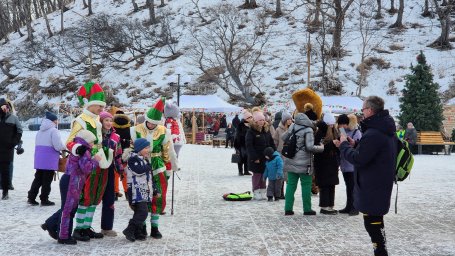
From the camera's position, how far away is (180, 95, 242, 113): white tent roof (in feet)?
103

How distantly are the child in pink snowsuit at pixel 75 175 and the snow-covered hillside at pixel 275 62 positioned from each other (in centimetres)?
3426

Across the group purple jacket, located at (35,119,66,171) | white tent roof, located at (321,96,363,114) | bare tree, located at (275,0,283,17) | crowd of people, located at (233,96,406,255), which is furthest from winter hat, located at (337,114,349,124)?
bare tree, located at (275,0,283,17)

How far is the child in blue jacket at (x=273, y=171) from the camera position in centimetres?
984

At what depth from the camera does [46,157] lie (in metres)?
9.03

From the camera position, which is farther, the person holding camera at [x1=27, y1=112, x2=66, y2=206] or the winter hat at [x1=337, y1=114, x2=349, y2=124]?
the person holding camera at [x1=27, y1=112, x2=66, y2=206]

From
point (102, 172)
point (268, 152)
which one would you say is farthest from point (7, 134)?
point (268, 152)

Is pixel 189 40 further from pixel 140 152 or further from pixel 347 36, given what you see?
pixel 140 152

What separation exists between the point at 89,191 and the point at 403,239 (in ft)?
12.0

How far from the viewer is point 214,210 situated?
29.0ft

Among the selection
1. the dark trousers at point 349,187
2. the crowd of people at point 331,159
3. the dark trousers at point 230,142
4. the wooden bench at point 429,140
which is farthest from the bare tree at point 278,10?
the dark trousers at point 349,187

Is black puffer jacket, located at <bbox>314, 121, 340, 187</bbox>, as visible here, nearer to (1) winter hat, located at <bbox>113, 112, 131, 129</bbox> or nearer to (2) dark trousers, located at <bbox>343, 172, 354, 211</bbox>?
(2) dark trousers, located at <bbox>343, 172, 354, 211</bbox>

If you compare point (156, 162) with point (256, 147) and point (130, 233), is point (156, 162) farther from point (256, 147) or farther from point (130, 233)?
point (256, 147)

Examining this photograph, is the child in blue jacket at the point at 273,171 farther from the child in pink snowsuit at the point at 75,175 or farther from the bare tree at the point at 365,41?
the bare tree at the point at 365,41

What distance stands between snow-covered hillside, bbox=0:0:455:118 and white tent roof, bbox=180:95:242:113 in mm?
8814
